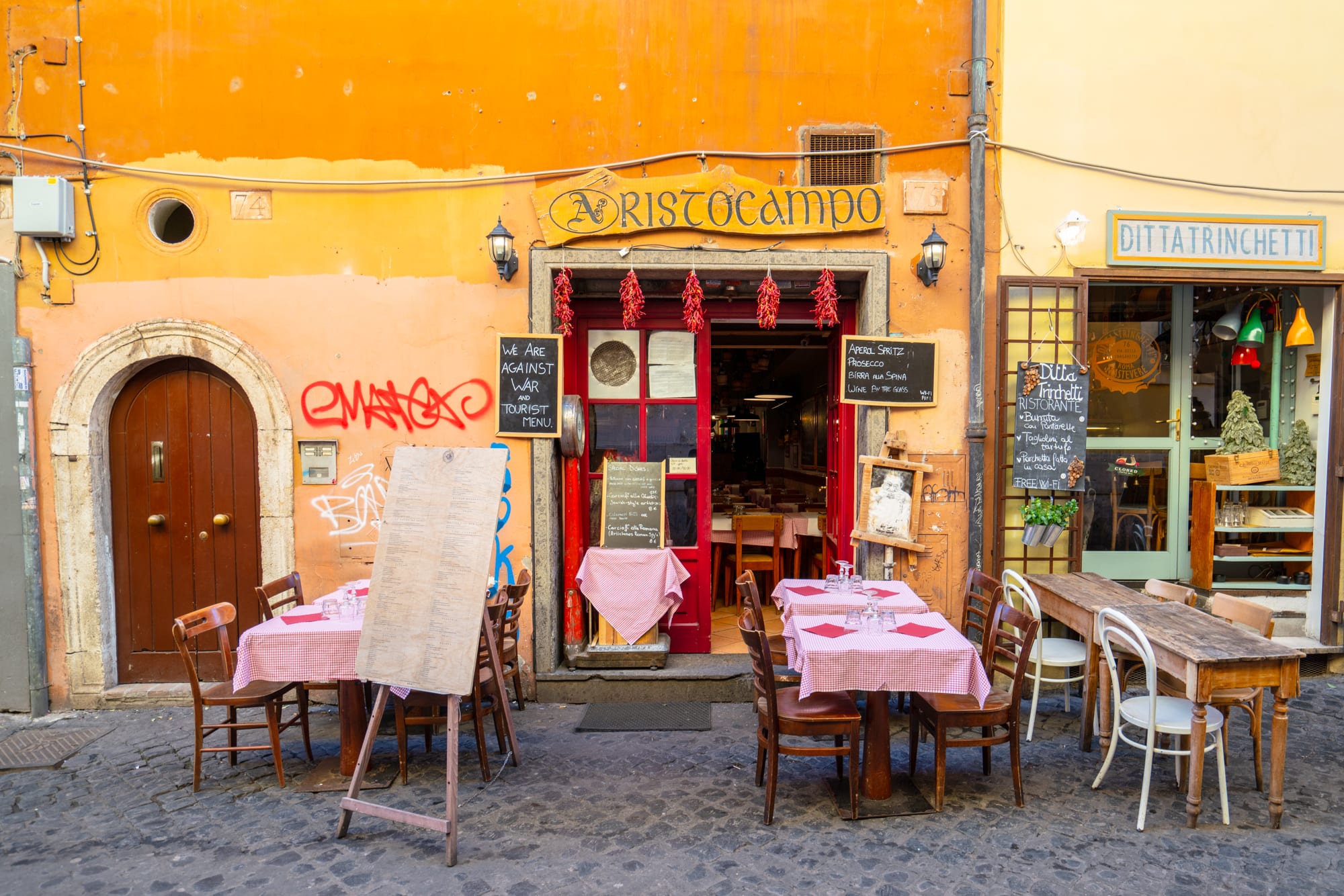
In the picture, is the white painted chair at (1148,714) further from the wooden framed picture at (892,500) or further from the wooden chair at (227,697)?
the wooden chair at (227,697)

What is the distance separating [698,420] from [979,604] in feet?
7.99

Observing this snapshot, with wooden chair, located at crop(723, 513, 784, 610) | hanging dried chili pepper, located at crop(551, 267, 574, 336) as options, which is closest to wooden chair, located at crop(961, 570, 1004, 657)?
wooden chair, located at crop(723, 513, 784, 610)

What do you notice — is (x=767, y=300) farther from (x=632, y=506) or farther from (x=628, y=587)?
(x=628, y=587)

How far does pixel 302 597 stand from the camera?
4953 millimetres

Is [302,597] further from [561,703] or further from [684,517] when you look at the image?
[684,517]

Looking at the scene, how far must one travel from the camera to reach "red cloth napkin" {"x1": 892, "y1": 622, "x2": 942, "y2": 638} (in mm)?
3846

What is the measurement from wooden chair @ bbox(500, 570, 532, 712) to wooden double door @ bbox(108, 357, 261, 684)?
2.05 m

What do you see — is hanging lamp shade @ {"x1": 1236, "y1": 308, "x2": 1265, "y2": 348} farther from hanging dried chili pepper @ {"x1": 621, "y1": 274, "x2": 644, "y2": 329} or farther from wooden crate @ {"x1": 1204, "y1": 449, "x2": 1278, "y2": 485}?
hanging dried chili pepper @ {"x1": 621, "y1": 274, "x2": 644, "y2": 329}

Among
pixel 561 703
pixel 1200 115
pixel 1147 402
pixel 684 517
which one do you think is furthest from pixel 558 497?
pixel 1200 115

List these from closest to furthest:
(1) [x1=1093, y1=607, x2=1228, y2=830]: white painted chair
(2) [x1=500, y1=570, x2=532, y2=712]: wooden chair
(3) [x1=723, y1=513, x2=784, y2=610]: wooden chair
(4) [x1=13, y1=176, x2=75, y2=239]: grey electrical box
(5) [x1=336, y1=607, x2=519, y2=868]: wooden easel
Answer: (5) [x1=336, y1=607, x2=519, y2=868]: wooden easel < (1) [x1=1093, y1=607, x2=1228, y2=830]: white painted chair < (2) [x1=500, y1=570, x2=532, y2=712]: wooden chair < (4) [x1=13, y1=176, x2=75, y2=239]: grey electrical box < (3) [x1=723, y1=513, x2=784, y2=610]: wooden chair

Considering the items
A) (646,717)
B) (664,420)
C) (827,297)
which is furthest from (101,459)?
(827,297)

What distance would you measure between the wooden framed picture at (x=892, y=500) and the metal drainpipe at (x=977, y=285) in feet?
1.24

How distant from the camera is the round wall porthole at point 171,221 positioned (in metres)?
5.28

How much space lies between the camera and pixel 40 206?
507 cm
